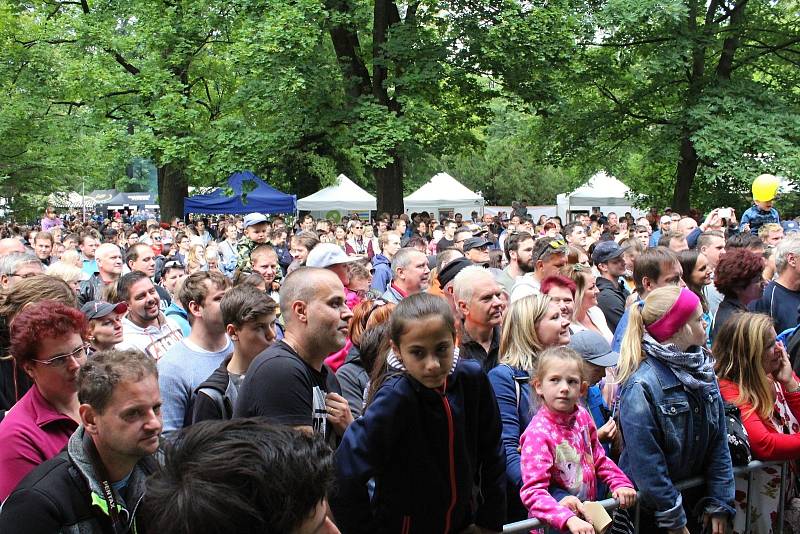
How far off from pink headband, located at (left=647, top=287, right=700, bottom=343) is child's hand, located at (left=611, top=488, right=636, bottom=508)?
30.0 inches

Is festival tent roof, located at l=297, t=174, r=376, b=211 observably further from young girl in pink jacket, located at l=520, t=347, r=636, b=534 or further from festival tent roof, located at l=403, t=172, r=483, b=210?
young girl in pink jacket, located at l=520, t=347, r=636, b=534

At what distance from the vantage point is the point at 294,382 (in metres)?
3.22

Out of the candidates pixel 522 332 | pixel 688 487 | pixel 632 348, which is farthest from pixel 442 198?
pixel 688 487

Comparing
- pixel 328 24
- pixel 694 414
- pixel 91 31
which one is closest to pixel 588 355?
pixel 694 414

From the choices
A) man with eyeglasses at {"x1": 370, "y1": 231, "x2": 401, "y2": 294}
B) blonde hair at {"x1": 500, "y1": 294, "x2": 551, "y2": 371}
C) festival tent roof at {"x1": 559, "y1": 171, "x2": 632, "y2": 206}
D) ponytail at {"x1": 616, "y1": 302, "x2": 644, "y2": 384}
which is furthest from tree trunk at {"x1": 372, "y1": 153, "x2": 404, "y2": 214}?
ponytail at {"x1": 616, "y1": 302, "x2": 644, "y2": 384}

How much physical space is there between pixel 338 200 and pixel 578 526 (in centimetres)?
2365

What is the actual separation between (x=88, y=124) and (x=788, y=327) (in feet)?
79.1

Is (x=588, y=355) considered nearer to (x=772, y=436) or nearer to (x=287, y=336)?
(x=772, y=436)

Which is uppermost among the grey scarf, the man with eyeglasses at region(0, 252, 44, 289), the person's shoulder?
the man with eyeglasses at region(0, 252, 44, 289)

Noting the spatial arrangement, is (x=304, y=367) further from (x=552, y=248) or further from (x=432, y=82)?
(x=432, y=82)

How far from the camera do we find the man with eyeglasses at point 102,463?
2.43 meters

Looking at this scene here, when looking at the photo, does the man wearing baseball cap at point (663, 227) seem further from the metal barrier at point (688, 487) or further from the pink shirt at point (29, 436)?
the pink shirt at point (29, 436)

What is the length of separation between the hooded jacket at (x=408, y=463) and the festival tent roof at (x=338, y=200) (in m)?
23.5

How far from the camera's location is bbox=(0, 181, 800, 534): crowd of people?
6.03 feet
